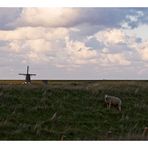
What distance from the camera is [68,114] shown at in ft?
76.6

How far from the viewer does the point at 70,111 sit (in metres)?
23.9

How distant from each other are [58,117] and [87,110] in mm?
2528

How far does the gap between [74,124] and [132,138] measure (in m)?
4.76

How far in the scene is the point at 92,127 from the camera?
21359mm

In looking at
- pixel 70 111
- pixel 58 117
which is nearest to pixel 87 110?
pixel 70 111

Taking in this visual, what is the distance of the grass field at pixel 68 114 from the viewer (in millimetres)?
19281

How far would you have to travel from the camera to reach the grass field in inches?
759

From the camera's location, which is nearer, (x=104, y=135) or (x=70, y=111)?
(x=104, y=135)
